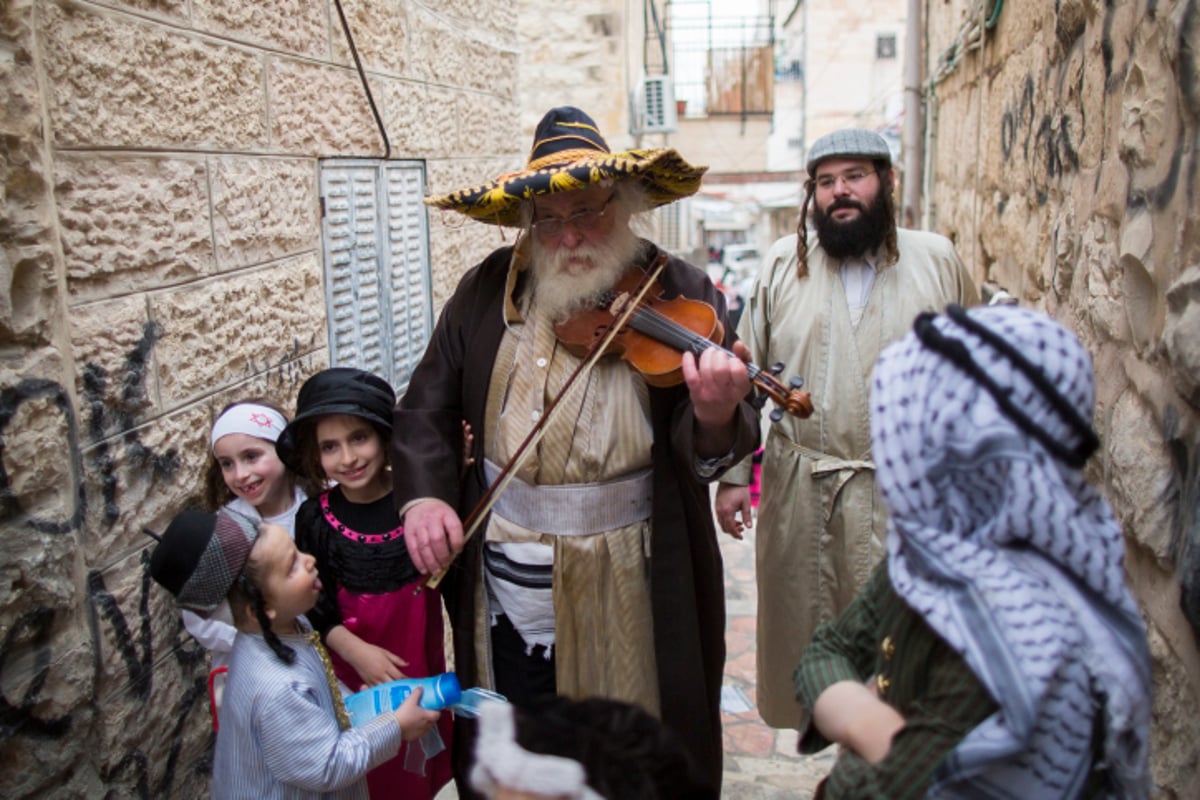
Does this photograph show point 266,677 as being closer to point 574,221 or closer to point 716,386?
point 716,386

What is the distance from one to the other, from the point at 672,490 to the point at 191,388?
125 centimetres

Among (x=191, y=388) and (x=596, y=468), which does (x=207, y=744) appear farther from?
(x=596, y=468)

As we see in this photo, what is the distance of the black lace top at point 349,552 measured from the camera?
2359 mm

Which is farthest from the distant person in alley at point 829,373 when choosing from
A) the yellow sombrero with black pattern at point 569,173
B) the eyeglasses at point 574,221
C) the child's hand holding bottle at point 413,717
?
the child's hand holding bottle at point 413,717

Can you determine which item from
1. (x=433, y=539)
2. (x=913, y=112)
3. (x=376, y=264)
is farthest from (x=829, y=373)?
(x=913, y=112)

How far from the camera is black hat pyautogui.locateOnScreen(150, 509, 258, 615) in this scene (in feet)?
5.90

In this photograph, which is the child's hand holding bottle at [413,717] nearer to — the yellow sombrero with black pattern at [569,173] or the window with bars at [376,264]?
the yellow sombrero with black pattern at [569,173]

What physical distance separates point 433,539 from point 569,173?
0.89m

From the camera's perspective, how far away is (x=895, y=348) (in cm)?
126

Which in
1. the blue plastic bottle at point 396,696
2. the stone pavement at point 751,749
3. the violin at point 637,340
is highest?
the violin at point 637,340

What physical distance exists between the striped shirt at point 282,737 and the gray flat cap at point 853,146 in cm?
216

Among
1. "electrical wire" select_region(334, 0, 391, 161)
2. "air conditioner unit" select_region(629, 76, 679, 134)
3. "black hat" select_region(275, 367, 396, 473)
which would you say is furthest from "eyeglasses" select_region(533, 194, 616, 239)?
"air conditioner unit" select_region(629, 76, 679, 134)

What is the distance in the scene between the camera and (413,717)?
77.2 inches

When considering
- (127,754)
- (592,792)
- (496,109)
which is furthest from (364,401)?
(496,109)
